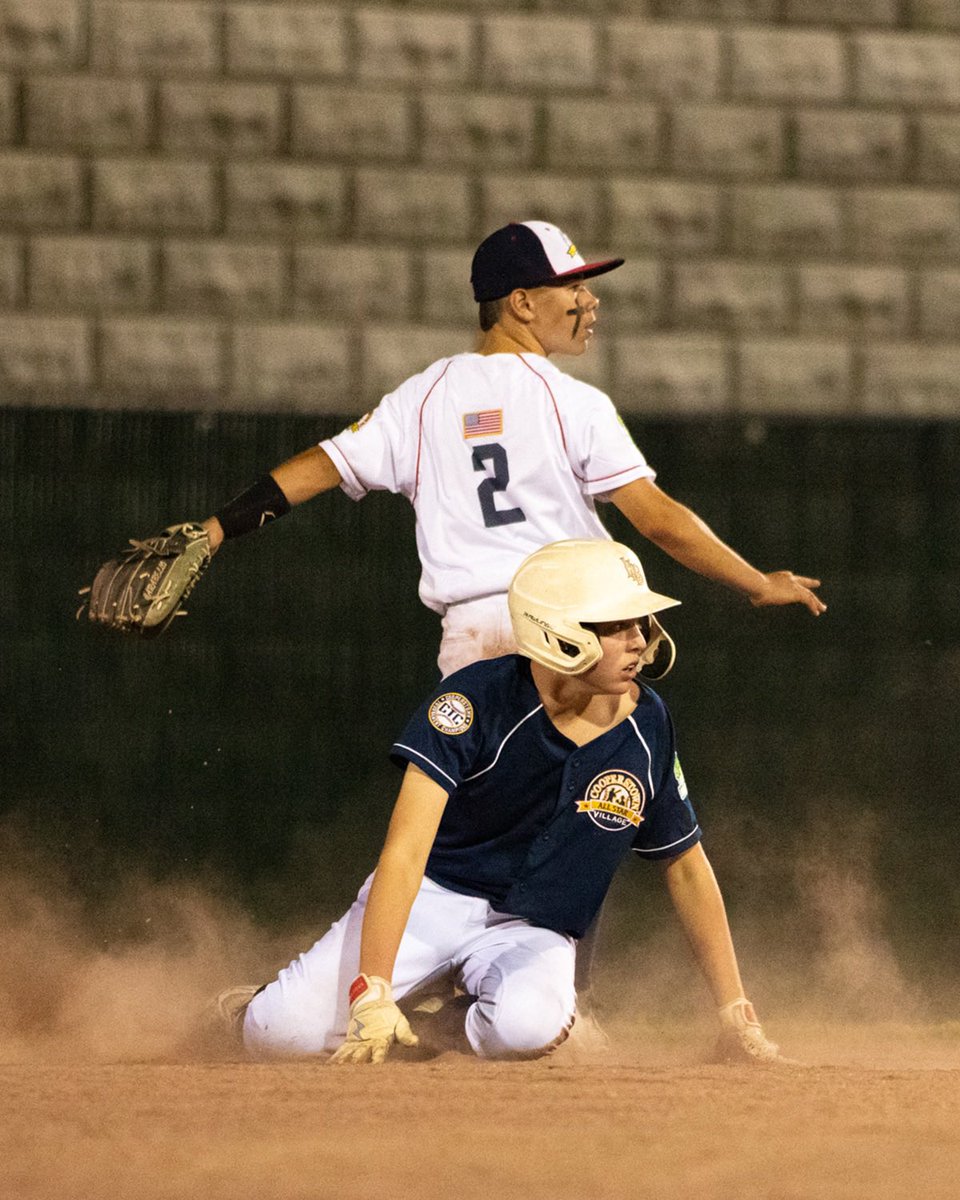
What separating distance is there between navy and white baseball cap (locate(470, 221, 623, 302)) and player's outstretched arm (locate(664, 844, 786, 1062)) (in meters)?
1.42

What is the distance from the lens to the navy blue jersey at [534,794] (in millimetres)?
4129

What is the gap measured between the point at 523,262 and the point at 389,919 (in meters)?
1.67

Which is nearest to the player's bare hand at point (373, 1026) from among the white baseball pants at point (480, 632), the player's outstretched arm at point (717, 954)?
the player's outstretched arm at point (717, 954)

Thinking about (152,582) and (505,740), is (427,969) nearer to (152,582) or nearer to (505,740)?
(505,740)

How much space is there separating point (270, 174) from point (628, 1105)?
3831mm

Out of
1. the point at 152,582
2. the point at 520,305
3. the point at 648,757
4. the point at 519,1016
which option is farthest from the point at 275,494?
the point at 519,1016

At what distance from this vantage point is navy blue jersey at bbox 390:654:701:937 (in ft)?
13.5

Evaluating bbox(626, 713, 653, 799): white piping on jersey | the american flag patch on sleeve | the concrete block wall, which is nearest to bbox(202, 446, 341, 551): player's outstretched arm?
the american flag patch on sleeve

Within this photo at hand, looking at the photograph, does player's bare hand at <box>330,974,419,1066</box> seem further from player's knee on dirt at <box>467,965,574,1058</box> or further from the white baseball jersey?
the white baseball jersey

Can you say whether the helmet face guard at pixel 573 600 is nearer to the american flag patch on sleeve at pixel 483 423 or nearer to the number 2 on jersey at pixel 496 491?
the number 2 on jersey at pixel 496 491

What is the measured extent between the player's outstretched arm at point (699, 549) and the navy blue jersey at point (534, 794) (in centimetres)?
34

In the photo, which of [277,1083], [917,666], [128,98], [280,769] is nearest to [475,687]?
[277,1083]

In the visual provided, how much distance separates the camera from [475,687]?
418 cm

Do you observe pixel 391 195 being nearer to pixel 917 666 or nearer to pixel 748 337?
pixel 748 337
